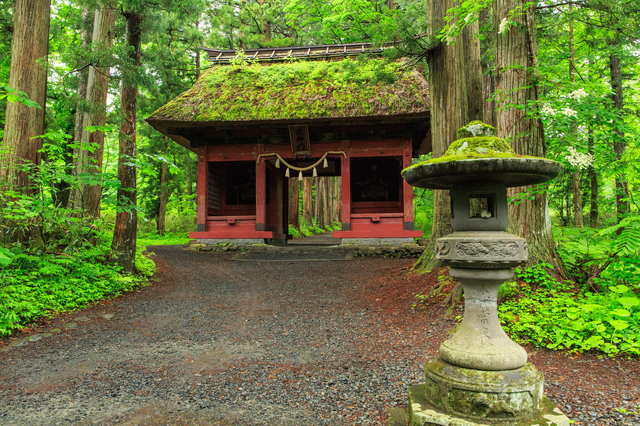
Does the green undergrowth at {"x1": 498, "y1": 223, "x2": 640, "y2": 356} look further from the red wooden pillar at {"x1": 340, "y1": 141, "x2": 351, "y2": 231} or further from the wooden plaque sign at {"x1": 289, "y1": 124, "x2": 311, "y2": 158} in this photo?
the wooden plaque sign at {"x1": 289, "y1": 124, "x2": 311, "y2": 158}

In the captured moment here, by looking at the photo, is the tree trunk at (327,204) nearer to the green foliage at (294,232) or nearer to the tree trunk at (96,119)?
the green foliage at (294,232)

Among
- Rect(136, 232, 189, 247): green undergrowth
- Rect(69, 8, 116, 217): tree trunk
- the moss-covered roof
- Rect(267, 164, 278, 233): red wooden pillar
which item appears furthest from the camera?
Rect(136, 232, 189, 247): green undergrowth

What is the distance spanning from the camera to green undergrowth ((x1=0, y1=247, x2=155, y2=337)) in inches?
159

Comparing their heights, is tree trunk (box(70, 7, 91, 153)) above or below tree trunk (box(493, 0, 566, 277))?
above

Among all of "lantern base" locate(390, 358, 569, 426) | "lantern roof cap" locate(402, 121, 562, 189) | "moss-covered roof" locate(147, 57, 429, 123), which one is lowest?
"lantern base" locate(390, 358, 569, 426)

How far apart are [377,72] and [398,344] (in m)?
3.95

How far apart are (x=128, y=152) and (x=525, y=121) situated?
5620mm

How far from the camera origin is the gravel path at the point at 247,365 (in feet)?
7.72

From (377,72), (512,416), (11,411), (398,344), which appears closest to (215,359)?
(11,411)

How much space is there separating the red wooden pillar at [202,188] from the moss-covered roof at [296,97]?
1437mm

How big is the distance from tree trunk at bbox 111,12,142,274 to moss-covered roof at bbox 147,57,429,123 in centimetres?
349

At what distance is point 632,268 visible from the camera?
335cm

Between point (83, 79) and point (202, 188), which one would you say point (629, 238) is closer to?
point (202, 188)

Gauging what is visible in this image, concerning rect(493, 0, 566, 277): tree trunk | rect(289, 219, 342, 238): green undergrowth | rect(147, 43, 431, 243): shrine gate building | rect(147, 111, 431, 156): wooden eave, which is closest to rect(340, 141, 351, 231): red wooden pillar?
rect(147, 43, 431, 243): shrine gate building
